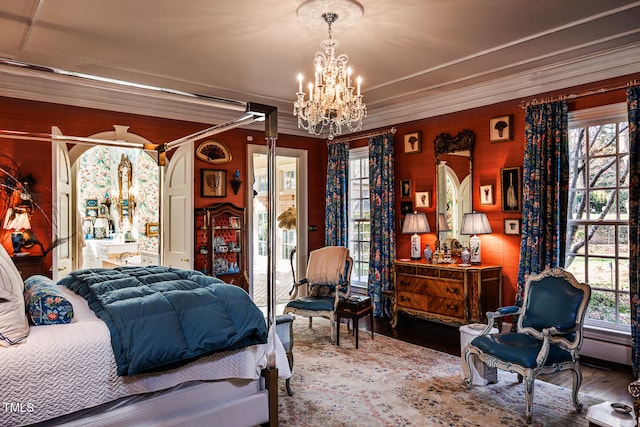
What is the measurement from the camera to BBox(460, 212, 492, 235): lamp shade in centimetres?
485

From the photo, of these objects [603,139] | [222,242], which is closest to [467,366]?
[603,139]

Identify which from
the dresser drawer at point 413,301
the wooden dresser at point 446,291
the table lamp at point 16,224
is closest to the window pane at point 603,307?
the wooden dresser at point 446,291

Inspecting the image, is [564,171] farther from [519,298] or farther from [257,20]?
[257,20]

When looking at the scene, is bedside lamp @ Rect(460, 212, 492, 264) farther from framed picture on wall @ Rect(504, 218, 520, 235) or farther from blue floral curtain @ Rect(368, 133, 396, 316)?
blue floral curtain @ Rect(368, 133, 396, 316)

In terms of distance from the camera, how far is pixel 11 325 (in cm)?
211

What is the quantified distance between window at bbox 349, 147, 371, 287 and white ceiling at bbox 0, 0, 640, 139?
1610mm

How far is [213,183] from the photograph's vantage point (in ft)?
19.8

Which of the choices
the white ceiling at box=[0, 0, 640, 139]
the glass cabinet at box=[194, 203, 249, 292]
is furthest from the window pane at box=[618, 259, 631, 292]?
the glass cabinet at box=[194, 203, 249, 292]

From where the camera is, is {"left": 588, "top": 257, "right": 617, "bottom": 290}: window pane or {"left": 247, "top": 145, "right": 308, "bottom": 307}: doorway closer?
{"left": 588, "top": 257, "right": 617, "bottom": 290}: window pane

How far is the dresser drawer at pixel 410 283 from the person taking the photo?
5160 millimetres

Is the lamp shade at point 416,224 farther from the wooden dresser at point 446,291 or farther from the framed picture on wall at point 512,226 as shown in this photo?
the framed picture on wall at point 512,226

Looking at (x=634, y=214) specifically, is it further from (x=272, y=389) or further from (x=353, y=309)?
(x=272, y=389)

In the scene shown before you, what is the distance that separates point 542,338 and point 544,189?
6.05 feet

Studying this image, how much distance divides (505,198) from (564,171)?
2.26ft
